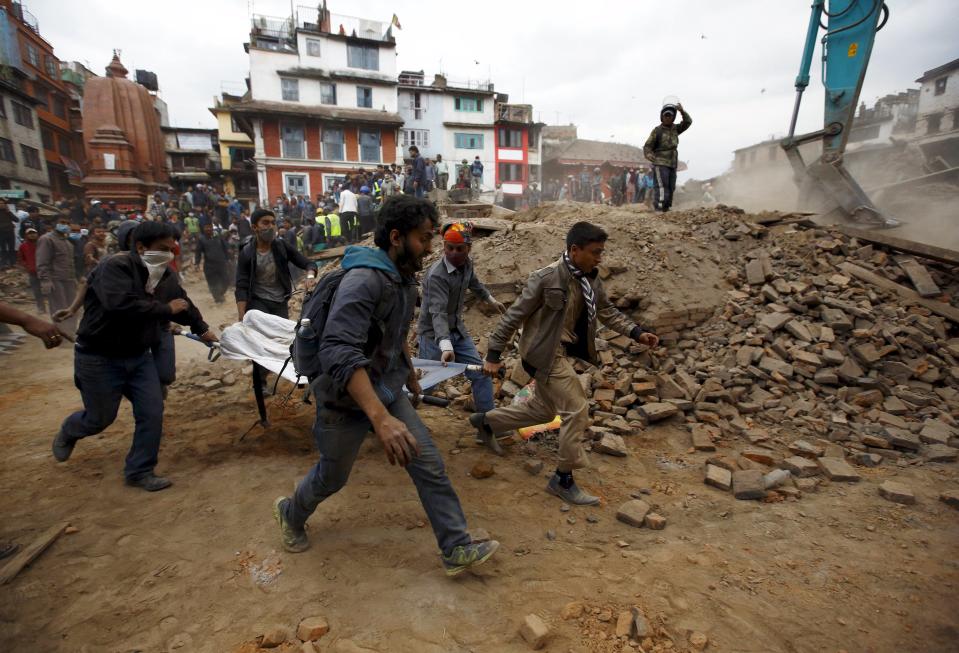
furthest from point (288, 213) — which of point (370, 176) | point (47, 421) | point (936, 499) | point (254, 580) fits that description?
point (936, 499)

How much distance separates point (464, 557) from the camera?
7.88 ft

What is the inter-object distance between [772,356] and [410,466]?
15.3 feet

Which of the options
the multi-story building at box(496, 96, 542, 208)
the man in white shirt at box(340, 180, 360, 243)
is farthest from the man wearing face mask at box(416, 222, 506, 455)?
the multi-story building at box(496, 96, 542, 208)

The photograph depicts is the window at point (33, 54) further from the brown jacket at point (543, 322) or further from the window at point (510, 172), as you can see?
the brown jacket at point (543, 322)

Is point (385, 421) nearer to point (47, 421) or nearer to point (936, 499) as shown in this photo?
point (936, 499)

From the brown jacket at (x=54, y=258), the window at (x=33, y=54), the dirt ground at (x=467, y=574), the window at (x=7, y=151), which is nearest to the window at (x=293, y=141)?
the window at (x=7, y=151)

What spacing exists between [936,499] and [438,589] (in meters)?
3.62

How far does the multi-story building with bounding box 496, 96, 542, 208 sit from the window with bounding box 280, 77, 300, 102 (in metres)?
13.0

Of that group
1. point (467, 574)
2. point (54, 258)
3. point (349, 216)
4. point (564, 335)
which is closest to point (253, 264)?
point (564, 335)

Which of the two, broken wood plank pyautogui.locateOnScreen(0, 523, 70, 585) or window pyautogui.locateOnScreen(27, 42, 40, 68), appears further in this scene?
window pyautogui.locateOnScreen(27, 42, 40, 68)

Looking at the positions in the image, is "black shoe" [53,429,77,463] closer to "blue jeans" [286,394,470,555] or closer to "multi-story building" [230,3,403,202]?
"blue jeans" [286,394,470,555]

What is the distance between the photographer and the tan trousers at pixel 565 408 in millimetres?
3338

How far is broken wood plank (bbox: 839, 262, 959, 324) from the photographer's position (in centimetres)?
549

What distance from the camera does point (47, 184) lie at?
26.1m
